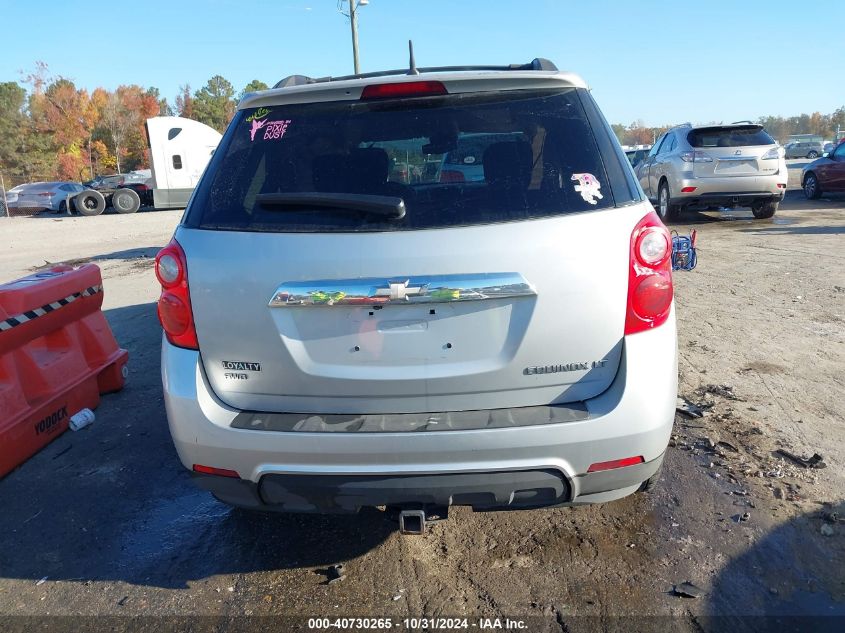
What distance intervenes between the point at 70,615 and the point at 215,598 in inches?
23.0

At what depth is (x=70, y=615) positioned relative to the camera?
8.72ft

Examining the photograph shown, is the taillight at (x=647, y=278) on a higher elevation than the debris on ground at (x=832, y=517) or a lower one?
higher

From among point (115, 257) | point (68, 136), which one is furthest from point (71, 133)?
point (115, 257)

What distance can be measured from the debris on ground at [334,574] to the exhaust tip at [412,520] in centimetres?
58

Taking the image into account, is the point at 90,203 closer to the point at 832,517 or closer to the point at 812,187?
the point at 812,187

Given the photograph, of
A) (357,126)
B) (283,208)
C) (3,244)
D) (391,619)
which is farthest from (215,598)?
(3,244)

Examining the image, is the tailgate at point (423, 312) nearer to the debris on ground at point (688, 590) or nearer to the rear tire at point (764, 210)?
the debris on ground at point (688, 590)

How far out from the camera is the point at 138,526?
10.8 ft

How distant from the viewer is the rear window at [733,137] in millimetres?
12430

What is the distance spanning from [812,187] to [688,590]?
18.1 m

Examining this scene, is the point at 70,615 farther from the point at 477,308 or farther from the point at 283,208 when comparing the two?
the point at 477,308

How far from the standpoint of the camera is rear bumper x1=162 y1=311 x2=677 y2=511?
2.27 m

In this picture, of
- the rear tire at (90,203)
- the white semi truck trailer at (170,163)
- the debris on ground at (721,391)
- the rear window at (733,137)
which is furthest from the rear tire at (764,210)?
the rear tire at (90,203)

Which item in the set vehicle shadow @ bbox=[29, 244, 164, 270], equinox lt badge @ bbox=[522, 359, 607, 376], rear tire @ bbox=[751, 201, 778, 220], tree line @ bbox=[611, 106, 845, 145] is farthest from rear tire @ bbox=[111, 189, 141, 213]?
tree line @ bbox=[611, 106, 845, 145]
